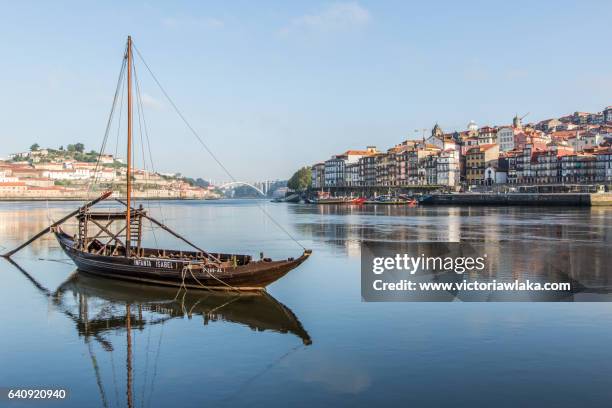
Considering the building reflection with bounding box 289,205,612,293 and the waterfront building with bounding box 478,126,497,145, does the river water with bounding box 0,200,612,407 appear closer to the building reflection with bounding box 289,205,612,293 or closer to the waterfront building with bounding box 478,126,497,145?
the building reflection with bounding box 289,205,612,293

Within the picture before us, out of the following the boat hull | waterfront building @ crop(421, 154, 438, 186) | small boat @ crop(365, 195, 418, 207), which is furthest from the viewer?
waterfront building @ crop(421, 154, 438, 186)

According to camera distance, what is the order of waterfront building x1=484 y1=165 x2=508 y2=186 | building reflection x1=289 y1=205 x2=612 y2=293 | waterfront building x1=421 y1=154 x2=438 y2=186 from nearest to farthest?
building reflection x1=289 y1=205 x2=612 y2=293, waterfront building x1=484 y1=165 x2=508 y2=186, waterfront building x1=421 y1=154 x2=438 y2=186

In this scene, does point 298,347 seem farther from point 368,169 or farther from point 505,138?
point 368,169

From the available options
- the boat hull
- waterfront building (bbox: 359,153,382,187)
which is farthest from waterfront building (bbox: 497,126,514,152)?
the boat hull

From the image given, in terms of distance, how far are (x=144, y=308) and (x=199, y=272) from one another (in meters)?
2.71

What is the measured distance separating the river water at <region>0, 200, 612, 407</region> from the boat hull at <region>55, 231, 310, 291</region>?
1.75 feet

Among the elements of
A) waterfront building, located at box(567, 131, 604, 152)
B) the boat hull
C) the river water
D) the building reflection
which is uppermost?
waterfront building, located at box(567, 131, 604, 152)

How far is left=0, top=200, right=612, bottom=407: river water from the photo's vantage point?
1298 cm

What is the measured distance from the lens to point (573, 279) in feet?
86.2

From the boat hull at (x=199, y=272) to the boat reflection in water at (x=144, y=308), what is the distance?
332 mm

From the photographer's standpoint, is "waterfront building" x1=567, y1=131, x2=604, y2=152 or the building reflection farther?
"waterfront building" x1=567, y1=131, x2=604, y2=152

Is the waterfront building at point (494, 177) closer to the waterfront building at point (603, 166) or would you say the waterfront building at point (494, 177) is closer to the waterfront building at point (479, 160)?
the waterfront building at point (479, 160)

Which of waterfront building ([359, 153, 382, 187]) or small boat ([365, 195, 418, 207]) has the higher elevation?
waterfront building ([359, 153, 382, 187])

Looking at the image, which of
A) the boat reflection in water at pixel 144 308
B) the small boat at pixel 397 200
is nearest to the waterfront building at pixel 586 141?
the small boat at pixel 397 200
